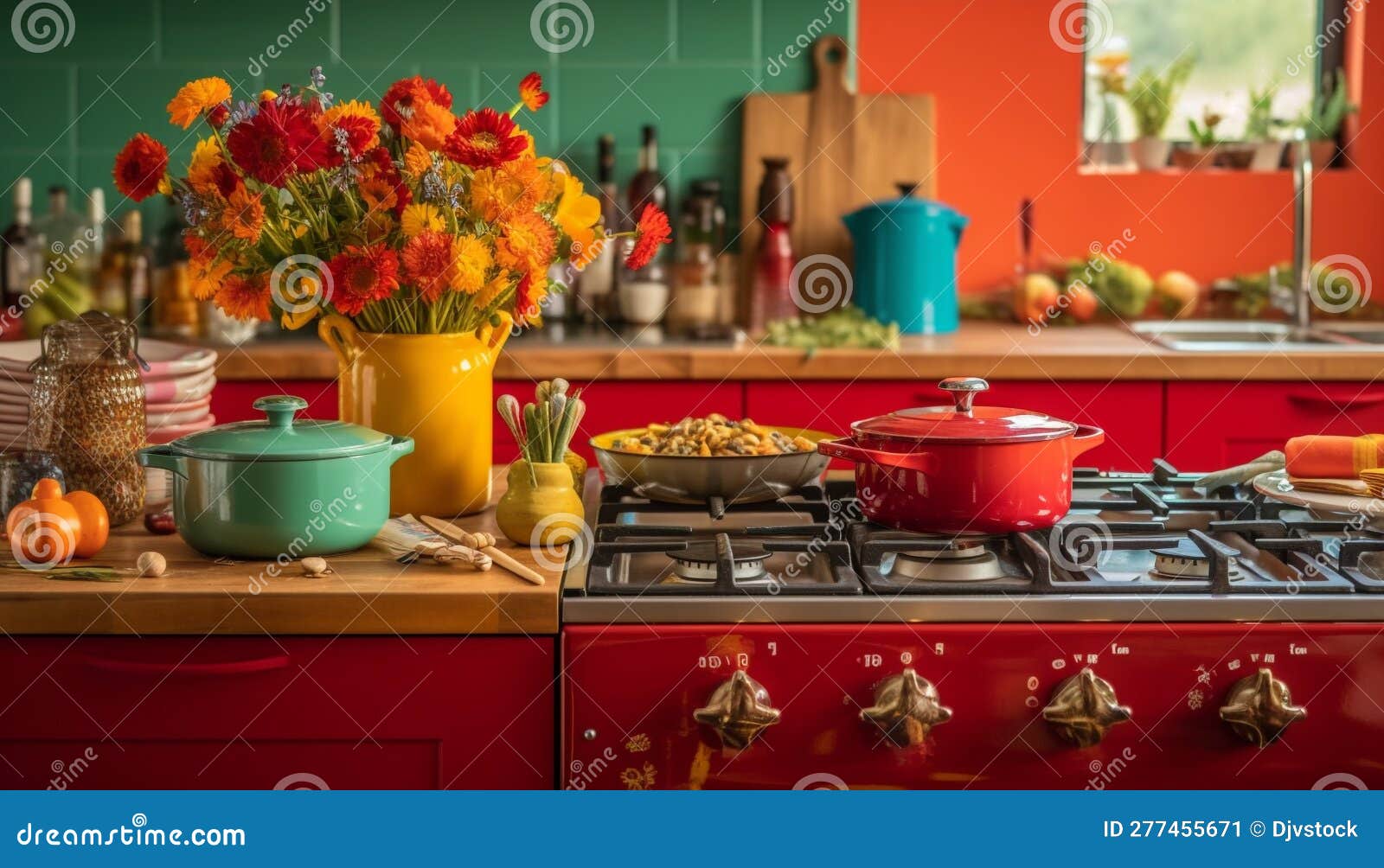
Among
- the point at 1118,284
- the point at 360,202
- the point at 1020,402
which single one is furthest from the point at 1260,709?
the point at 1118,284

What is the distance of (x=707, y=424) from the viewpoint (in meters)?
1.57

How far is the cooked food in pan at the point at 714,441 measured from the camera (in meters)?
1.51

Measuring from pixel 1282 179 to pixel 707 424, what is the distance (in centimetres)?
235

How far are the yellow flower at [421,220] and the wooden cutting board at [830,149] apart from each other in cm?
192

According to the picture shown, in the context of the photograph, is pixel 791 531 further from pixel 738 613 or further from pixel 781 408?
pixel 781 408

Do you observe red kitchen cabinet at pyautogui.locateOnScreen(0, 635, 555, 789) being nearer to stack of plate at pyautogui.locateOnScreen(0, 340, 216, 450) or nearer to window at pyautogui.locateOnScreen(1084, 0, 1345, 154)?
stack of plate at pyautogui.locateOnScreen(0, 340, 216, 450)

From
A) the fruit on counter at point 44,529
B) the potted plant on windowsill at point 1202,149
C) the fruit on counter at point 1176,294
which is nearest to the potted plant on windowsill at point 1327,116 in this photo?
the potted plant on windowsill at point 1202,149

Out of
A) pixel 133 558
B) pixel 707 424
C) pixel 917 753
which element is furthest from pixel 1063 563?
pixel 133 558

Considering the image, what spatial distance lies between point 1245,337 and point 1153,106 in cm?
61

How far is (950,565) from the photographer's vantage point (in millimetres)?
A: 1268

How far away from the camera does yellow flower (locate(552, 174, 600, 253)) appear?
144 centimetres

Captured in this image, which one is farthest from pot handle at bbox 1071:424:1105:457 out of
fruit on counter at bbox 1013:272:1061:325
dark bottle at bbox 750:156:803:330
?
fruit on counter at bbox 1013:272:1061:325

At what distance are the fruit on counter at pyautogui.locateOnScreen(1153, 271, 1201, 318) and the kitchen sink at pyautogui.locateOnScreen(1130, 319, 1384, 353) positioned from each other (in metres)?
0.03

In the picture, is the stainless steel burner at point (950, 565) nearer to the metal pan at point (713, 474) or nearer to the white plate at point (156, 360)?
the metal pan at point (713, 474)
